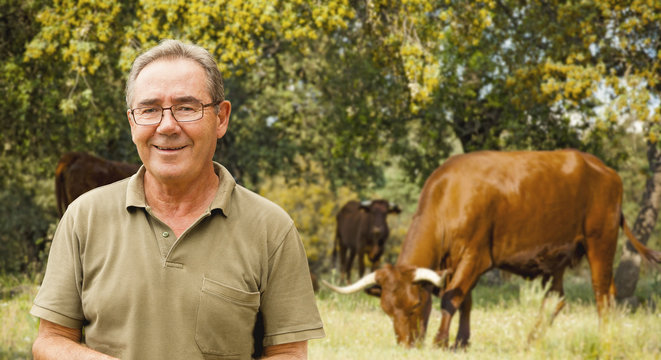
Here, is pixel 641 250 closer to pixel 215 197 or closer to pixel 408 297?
pixel 408 297

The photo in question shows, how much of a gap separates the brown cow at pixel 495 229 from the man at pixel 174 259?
6.09m

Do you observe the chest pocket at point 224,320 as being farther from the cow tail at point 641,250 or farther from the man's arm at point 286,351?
the cow tail at point 641,250

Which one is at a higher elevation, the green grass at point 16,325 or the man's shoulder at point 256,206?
the man's shoulder at point 256,206

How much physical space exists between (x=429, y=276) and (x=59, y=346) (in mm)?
6548

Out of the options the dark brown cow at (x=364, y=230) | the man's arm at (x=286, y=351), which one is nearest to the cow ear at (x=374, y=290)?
the man's arm at (x=286, y=351)

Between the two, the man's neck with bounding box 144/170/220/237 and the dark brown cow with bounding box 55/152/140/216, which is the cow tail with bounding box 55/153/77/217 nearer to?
the dark brown cow with bounding box 55/152/140/216

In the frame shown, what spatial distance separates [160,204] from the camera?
240 cm

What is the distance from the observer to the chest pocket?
227 centimetres

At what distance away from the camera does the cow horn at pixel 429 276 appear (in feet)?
27.5

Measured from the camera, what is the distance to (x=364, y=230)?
2148cm

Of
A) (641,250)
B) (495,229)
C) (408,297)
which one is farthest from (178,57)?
(641,250)

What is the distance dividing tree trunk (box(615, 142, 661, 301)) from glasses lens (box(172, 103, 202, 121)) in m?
14.4

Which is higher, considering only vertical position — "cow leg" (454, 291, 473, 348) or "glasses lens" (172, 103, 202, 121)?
"glasses lens" (172, 103, 202, 121)

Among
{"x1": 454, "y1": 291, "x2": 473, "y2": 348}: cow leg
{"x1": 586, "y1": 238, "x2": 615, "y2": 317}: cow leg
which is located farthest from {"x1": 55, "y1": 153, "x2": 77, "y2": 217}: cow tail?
{"x1": 586, "y1": 238, "x2": 615, "y2": 317}: cow leg
